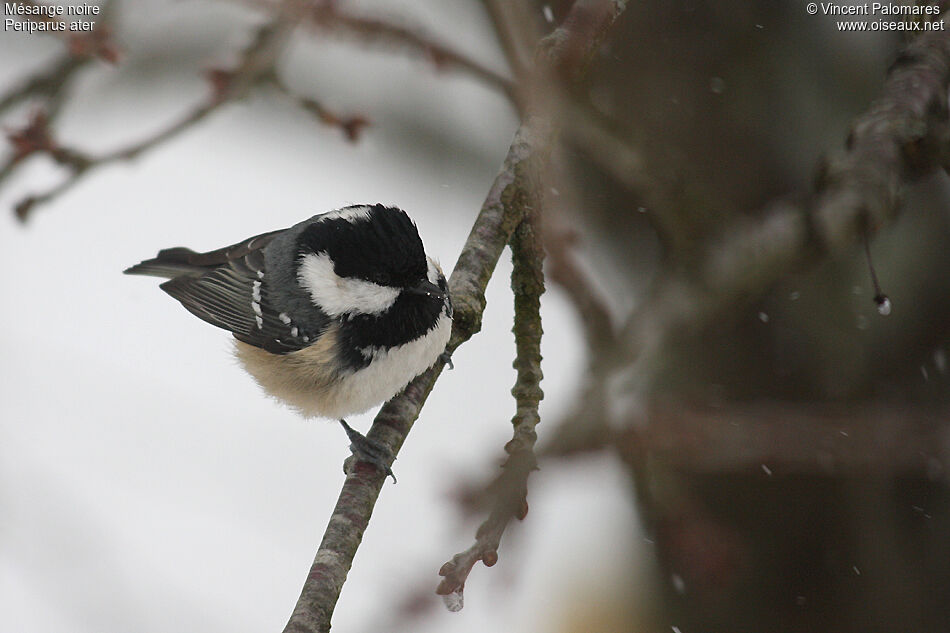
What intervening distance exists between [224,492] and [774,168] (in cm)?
305

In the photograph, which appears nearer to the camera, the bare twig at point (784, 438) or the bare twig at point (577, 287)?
the bare twig at point (784, 438)

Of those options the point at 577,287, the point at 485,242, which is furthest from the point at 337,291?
the point at 577,287

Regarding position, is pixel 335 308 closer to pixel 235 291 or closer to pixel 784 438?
pixel 235 291

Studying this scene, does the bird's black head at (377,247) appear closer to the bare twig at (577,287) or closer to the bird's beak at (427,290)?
the bird's beak at (427,290)

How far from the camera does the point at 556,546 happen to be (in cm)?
426

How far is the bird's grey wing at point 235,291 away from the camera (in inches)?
108

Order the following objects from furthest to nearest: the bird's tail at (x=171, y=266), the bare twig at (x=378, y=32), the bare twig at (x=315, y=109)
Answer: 1. the bird's tail at (x=171, y=266)
2. the bare twig at (x=315, y=109)
3. the bare twig at (x=378, y=32)

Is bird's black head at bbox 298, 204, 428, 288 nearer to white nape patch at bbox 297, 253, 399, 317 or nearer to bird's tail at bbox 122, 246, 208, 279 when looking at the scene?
white nape patch at bbox 297, 253, 399, 317

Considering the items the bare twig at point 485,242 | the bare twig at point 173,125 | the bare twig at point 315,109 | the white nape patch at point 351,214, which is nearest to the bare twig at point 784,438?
the bare twig at point 485,242

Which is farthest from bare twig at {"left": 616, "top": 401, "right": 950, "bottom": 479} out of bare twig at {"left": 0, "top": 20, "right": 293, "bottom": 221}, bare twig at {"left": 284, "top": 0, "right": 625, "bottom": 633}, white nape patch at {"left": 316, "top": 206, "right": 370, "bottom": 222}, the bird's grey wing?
bare twig at {"left": 0, "top": 20, "right": 293, "bottom": 221}

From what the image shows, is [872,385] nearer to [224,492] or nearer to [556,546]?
[556,546]

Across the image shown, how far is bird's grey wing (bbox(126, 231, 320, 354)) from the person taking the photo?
2756 millimetres

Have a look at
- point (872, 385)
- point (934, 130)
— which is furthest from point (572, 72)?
point (872, 385)

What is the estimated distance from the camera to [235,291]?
2984 millimetres
